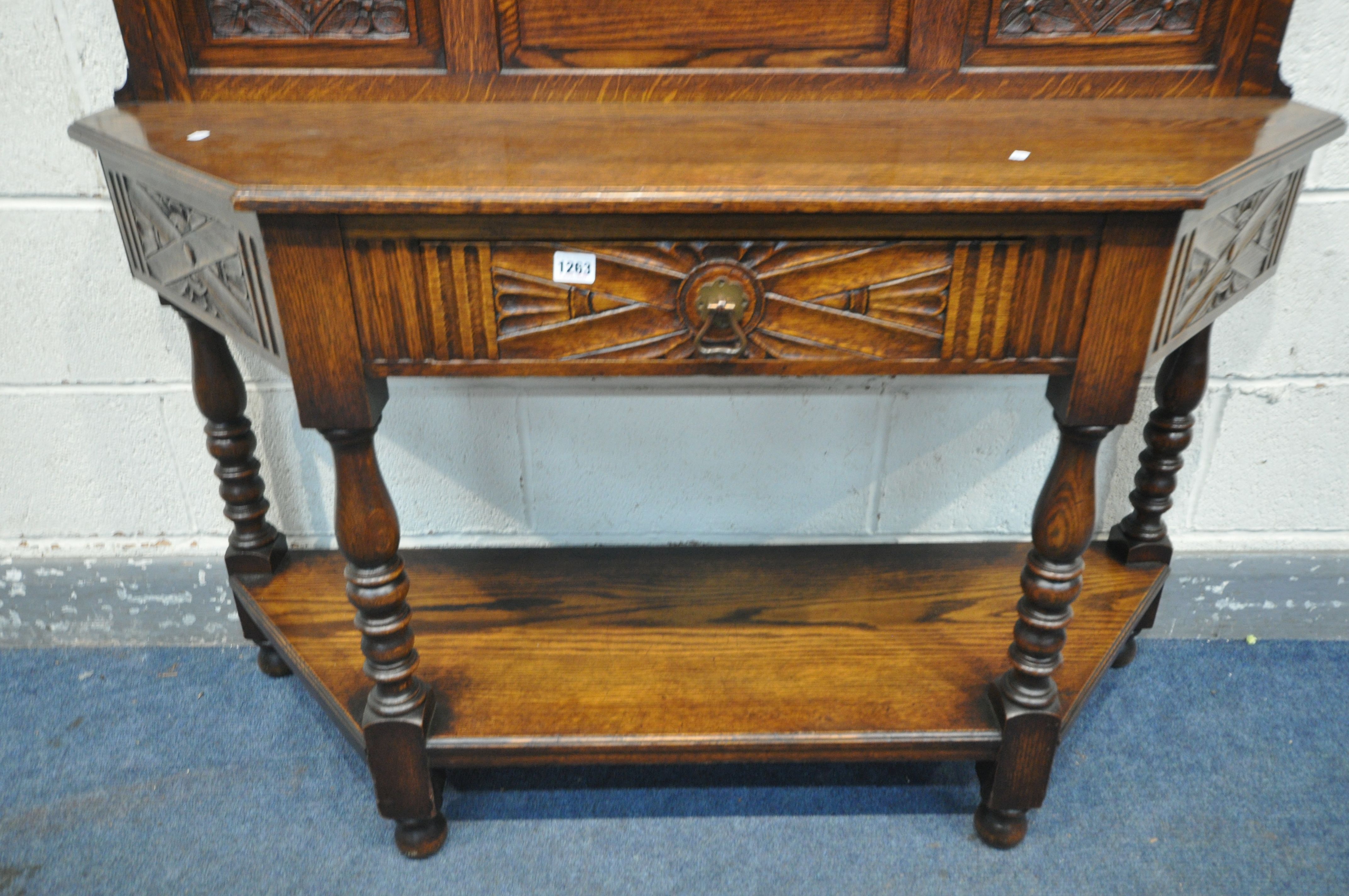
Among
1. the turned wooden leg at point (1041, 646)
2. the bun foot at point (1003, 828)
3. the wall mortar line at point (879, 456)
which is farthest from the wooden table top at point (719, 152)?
the bun foot at point (1003, 828)

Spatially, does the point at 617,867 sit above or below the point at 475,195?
below

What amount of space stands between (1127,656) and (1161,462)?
0.31 metres

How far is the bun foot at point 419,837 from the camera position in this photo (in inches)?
43.6

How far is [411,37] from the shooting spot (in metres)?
1.05

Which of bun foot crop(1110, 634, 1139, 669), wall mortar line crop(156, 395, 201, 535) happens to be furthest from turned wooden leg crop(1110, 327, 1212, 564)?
wall mortar line crop(156, 395, 201, 535)

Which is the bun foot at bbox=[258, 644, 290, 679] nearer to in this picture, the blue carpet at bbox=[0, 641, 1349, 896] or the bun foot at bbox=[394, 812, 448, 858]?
the blue carpet at bbox=[0, 641, 1349, 896]

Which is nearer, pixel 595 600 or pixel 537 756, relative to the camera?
pixel 537 756

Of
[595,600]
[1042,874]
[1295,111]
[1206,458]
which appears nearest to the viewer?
[1295,111]

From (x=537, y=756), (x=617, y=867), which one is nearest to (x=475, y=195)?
(x=537, y=756)

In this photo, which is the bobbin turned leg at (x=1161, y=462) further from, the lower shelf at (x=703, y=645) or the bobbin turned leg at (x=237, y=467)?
the bobbin turned leg at (x=237, y=467)

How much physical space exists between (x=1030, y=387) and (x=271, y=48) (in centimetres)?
106

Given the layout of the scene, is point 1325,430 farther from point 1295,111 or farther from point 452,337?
point 452,337

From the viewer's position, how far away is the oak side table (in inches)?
30.1

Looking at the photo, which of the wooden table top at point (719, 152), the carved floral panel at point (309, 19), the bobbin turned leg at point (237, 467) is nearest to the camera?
the wooden table top at point (719, 152)
